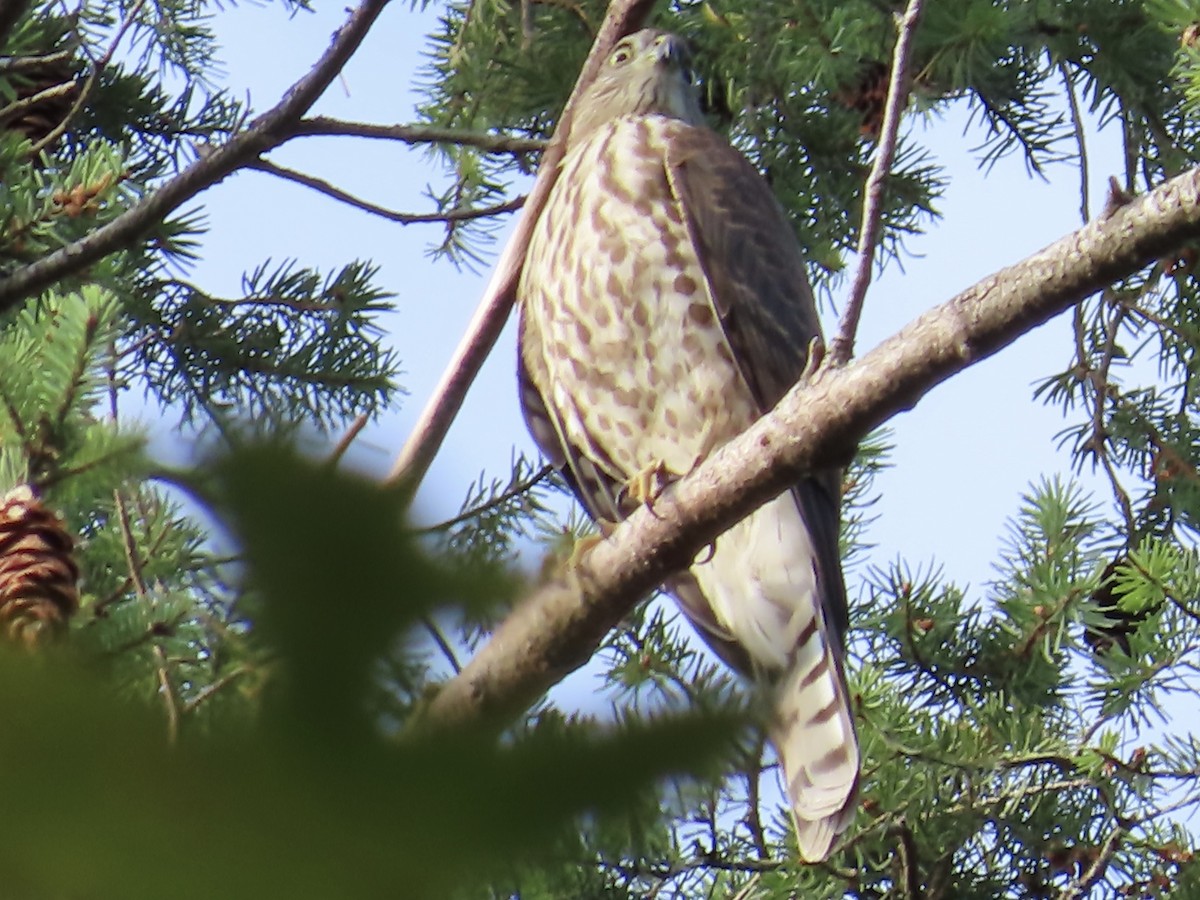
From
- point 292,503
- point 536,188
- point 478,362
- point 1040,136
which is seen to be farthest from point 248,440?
point 1040,136

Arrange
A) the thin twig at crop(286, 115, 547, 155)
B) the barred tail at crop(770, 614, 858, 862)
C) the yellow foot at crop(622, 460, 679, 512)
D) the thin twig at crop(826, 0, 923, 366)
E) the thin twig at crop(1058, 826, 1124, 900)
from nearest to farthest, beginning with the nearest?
the thin twig at crop(826, 0, 923, 366)
the thin twig at crop(286, 115, 547, 155)
the barred tail at crop(770, 614, 858, 862)
the yellow foot at crop(622, 460, 679, 512)
the thin twig at crop(1058, 826, 1124, 900)

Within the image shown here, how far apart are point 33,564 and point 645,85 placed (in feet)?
7.86

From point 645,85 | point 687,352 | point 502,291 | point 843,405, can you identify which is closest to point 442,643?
point 843,405

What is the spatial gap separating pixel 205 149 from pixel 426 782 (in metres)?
2.15

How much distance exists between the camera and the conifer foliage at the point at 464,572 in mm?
378

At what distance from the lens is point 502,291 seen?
234 cm

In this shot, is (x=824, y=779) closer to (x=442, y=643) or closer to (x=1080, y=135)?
(x=1080, y=135)

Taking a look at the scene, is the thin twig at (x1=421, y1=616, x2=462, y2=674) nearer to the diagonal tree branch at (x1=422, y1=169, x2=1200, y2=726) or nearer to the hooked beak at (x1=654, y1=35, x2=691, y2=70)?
the diagonal tree branch at (x1=422, y1=169, x2=1200, y2=726)

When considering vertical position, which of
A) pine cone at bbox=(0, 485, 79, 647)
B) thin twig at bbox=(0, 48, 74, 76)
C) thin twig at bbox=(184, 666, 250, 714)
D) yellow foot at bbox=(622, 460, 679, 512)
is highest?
thin twig at bbox=(0, 48, 74, 76)

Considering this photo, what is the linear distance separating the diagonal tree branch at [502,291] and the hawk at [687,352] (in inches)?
11.6

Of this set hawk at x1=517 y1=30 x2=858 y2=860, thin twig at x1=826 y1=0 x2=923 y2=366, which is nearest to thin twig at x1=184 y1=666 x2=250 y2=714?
thin twig at x1=826 y1=0 x2=923 y2=366

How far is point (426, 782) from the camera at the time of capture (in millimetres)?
391

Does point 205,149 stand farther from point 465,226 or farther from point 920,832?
point 920,832

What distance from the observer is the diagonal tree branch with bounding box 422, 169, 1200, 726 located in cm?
148
